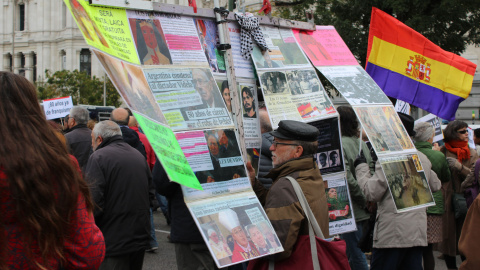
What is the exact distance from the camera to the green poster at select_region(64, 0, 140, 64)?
3.03m

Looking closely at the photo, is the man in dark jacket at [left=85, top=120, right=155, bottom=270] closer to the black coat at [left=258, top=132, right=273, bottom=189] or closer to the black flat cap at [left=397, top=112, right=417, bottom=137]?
the black coat at [left=258, top=132, right=273, bottom=189]

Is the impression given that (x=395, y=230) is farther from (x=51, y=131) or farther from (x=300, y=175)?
(x=51, y=131)

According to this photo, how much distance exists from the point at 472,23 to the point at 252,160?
1537 cm

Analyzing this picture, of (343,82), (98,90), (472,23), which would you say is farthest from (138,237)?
(98,90)

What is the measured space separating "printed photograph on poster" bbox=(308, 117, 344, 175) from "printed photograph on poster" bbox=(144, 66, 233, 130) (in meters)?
1.16

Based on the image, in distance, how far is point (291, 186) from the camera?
3283 millimetres

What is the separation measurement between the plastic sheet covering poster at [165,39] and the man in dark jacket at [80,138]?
341 cm

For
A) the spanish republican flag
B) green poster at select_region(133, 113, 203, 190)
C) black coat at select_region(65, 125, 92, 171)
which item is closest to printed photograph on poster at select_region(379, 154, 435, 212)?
the spanish republican flag

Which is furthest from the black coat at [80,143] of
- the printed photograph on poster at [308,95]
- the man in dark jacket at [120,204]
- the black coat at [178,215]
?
the printed photograph on poster at [308,95]

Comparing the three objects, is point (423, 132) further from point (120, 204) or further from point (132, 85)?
point (132, 85)

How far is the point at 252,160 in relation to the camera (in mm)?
4242

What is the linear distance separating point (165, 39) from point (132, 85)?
0.56 m

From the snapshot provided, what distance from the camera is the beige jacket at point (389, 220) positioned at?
460cm

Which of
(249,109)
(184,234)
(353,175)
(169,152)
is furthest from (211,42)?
(353,175)
